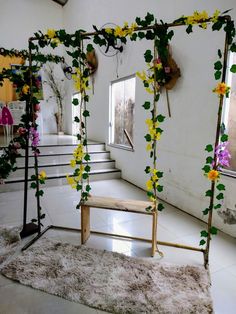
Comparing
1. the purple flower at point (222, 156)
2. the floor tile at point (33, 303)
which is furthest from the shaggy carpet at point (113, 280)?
the purple flower at point (222, 156)

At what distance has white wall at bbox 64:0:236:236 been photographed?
8.13ft

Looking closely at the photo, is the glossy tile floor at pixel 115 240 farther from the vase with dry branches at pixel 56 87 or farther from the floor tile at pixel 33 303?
the vase with dry branches at pixel 56 87

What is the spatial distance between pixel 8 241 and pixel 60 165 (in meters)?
2.19

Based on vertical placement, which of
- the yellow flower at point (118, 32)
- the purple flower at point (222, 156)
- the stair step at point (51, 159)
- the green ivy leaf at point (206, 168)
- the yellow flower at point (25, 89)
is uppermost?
the yellow flower at point (118, 32)

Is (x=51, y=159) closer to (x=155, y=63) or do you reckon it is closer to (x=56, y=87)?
(x=155, y=63)

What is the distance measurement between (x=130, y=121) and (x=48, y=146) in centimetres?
175

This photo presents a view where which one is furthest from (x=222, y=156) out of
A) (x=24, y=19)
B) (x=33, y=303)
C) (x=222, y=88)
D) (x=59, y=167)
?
(x=24, y=19)

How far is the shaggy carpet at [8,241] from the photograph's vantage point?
6.54ft

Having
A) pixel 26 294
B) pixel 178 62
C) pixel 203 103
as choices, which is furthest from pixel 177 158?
pixel 26 294

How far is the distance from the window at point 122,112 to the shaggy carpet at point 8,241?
2418 millimetres

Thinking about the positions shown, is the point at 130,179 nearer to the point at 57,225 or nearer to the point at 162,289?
the point at 57,225

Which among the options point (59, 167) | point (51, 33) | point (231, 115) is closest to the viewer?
point (51, 33)

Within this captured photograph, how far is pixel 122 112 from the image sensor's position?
14.9ft

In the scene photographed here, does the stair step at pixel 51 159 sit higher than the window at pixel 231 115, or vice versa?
the window at pixel 231 115
